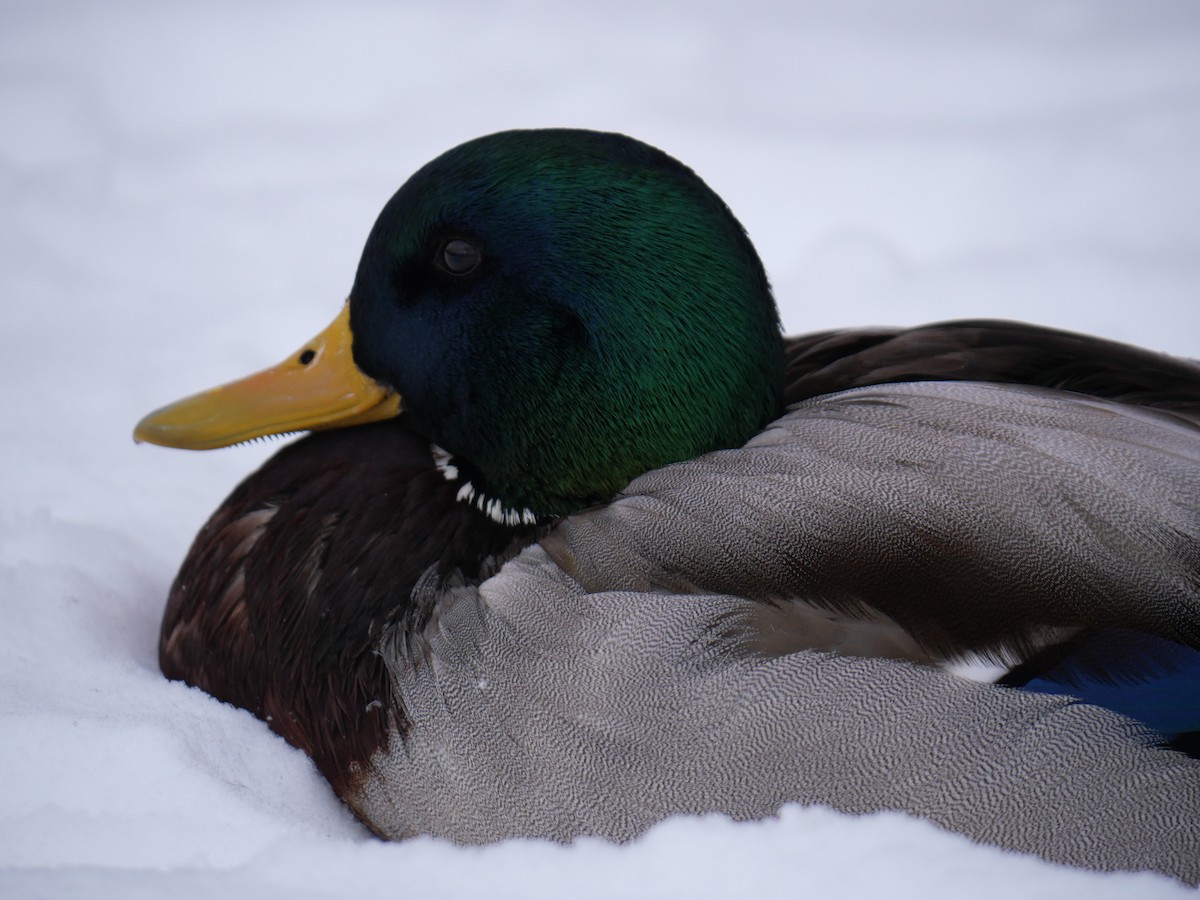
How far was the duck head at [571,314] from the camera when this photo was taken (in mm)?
1661

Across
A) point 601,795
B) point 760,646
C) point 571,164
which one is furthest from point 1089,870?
point 571,164

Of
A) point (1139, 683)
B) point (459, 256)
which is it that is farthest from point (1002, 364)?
point (459, 256)

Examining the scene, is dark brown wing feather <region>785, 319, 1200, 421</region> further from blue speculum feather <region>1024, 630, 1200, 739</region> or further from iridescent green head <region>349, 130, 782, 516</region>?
blue speculum feather <region>1024, 630, 1200, 739</region>

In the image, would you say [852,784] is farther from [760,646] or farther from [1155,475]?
[1155,475]

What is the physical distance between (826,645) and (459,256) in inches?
27.8

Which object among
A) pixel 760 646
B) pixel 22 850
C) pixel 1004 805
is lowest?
pixel 22 850

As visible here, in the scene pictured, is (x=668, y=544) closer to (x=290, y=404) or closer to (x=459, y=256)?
(x=459, y=256)

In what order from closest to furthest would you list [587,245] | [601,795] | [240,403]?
1. [601,795]
2. [587,245]
3. [240,403]

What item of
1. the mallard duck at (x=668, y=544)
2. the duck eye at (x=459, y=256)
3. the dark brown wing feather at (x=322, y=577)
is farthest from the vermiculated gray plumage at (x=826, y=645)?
the duck eye at (x=459, y=256)

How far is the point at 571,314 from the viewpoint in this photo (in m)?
1.67

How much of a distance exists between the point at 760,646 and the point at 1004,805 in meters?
0.31

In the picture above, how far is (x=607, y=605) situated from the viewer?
149cm

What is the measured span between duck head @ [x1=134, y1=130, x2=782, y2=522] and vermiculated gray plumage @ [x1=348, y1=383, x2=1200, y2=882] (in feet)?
0.40

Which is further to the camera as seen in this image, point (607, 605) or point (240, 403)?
point (240, 403)
